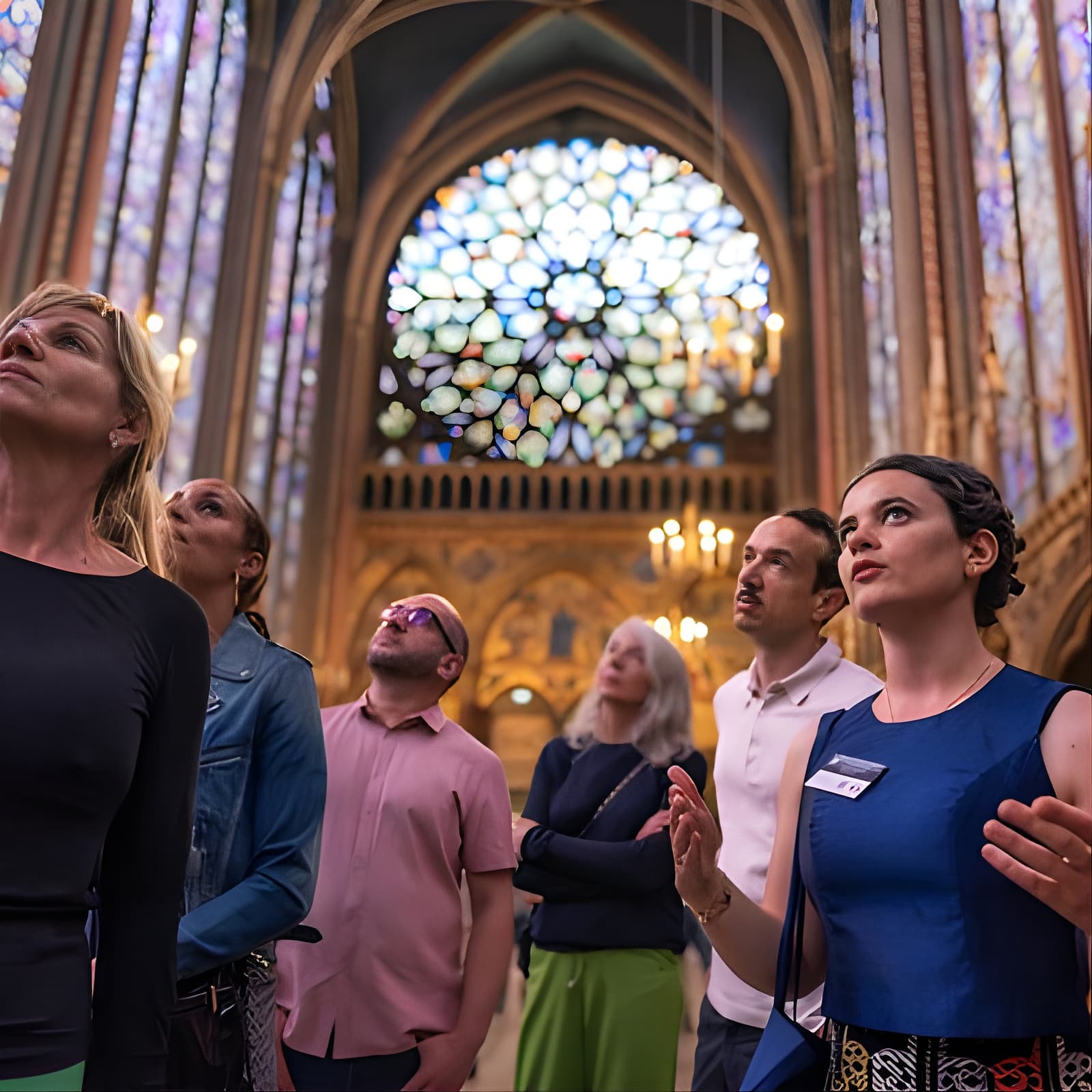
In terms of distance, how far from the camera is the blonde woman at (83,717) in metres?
0.97

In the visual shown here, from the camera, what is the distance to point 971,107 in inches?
174

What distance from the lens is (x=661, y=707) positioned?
2.55 m

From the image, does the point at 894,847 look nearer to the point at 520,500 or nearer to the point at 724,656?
the point at 724,656

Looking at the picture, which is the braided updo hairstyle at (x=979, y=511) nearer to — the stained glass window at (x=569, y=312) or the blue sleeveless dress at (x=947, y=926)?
the blue sleeveless dress at (x=947, y=926)

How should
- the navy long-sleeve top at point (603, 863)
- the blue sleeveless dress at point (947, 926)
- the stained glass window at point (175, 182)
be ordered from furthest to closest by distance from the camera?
the stained glass window at point (175, 182)
the navy long-sleeve top at point (603, 863)
the blue sleeveless dress at point (947, 926)

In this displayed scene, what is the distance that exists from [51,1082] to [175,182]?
27.2ft

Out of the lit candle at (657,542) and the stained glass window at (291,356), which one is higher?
the stained glass window at (291,356)

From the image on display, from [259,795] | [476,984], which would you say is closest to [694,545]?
[476,984]

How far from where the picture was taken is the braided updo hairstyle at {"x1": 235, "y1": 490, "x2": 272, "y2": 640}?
187cm

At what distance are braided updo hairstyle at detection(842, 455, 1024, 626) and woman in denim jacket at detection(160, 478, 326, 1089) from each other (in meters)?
0.94

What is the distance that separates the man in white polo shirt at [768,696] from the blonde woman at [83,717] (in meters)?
1.10

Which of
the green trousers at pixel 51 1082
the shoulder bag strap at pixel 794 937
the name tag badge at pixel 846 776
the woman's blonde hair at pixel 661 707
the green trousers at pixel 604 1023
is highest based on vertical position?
the woman's blonde hair at pixel 661 707

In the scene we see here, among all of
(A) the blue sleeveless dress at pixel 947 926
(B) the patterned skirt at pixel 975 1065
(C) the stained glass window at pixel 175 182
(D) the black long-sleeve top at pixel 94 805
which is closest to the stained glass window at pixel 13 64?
(C) the stained glass window at pixel 175 182

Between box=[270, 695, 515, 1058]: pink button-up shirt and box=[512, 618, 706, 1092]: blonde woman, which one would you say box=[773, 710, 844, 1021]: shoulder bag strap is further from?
box=[512, 618, 706, 1092]: blonde woman
